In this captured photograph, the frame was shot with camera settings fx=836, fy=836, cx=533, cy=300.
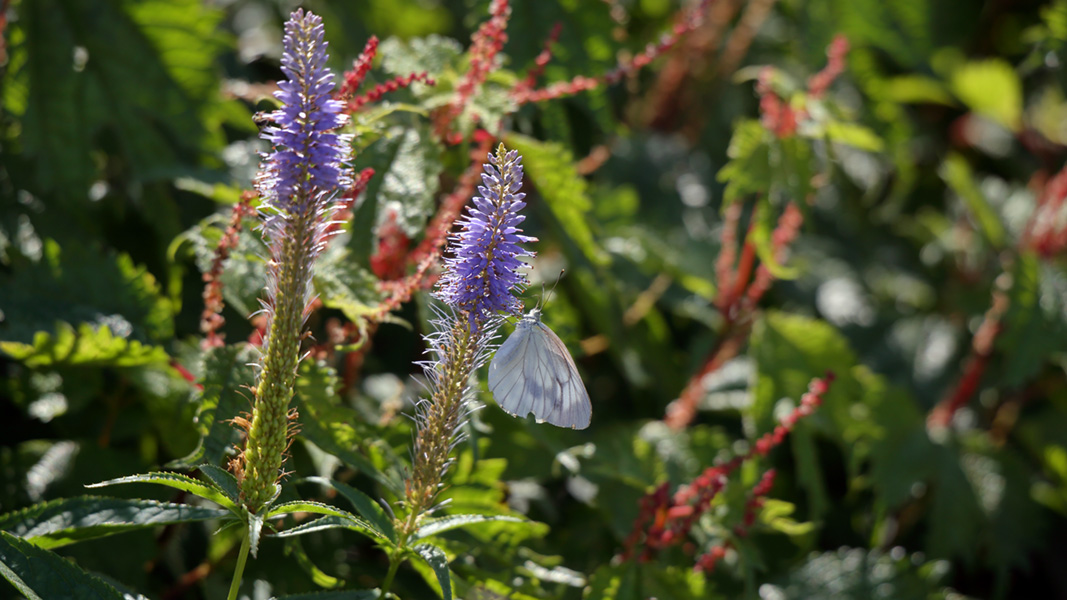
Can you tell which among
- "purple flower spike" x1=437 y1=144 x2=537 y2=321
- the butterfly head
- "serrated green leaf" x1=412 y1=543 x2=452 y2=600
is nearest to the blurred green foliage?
"serrated green leaf" x1=412 y1=543 x2=452 y2=600

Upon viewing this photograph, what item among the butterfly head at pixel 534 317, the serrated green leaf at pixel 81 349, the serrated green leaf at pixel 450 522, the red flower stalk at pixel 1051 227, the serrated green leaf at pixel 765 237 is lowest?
the serrated green leaf at pixel 450 522

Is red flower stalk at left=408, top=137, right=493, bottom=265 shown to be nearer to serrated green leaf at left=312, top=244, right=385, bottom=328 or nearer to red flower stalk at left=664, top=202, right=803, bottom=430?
serrated green leaf at left=312, top=244, right=385, bottom=328

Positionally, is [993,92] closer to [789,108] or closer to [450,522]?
→ [789,108]

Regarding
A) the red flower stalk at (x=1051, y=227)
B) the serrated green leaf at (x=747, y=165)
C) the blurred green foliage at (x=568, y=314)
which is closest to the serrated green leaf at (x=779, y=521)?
the blurred green foliage at (x=568, y=314)

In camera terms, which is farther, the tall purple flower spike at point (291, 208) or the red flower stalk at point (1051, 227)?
the red flower stalk at point (1051, 227)

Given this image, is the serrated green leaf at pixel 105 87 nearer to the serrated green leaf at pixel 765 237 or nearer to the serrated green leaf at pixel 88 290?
the serrated green leaf at pixel 88 290

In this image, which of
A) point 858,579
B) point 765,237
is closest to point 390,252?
point 765,237

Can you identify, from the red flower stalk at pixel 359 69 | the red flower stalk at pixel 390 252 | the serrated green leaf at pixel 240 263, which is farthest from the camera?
the red flower stalk at pixel 390 252
